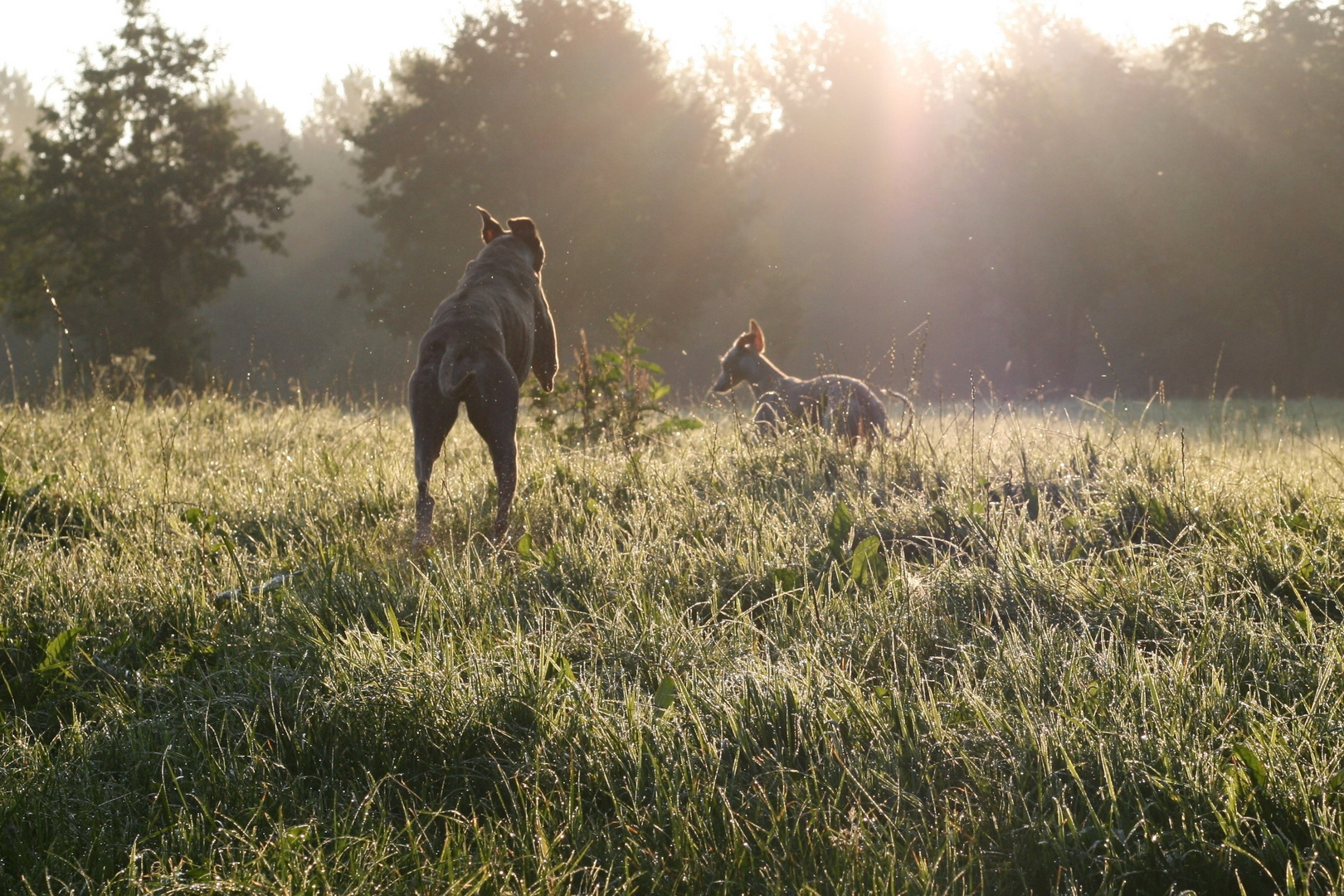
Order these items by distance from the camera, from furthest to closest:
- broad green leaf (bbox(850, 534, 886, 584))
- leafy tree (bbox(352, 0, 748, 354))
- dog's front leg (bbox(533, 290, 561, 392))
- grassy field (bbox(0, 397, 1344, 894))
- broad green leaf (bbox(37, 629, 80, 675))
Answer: leafy tree (bbox(352, 0, 748, 354)), dog's front leg (bbox(533, 290, 561, 392)), broad green leaf (bbox(850, 534, 886, 584)), broad green leaf (bbox(37, 629, 80, 675)), grassy field (bbox(0, 397, 1344, 894))

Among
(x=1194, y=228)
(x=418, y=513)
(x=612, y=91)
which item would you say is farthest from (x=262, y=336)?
(x=418, y=513)

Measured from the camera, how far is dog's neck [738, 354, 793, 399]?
28.7 feet

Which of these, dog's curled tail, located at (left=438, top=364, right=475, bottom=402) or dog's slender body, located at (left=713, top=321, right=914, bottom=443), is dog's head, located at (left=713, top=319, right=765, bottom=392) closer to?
dog's slender body, located at (left=713, top=321, right=914, bottom=443)

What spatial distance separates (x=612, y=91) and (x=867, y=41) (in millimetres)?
21408

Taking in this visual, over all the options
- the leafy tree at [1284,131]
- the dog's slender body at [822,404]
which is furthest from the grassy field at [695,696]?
the leafy tree at [1284,131]

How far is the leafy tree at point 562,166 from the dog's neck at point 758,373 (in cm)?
1786

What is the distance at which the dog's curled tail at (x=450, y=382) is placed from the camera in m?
4.50

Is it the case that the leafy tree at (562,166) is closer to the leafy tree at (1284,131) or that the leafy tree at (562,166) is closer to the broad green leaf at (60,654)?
the leafy tree at (1284,131)

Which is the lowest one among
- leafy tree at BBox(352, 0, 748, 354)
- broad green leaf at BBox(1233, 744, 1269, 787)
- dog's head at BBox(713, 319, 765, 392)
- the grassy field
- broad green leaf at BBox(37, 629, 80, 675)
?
broad green leaf at BBox(37, 629, 80, 675)

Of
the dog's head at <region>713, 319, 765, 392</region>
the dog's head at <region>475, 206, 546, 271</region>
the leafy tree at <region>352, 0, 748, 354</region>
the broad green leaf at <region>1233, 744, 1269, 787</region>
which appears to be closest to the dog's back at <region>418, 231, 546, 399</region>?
the dog's head at <region>475, 206, 546, 271</region>

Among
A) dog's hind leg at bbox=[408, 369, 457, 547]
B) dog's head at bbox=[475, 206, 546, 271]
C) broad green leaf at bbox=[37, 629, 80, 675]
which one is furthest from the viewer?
dog's head at bbox=[475, 206, 546, 271]

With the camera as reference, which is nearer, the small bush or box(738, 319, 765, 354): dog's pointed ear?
the small bush

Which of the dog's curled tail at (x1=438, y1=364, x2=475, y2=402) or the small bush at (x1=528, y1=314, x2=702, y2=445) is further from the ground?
the dog's curled tail at (x1=438, y1=364, x2=475, y2=402)

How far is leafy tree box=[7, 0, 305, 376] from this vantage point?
95.7ft
